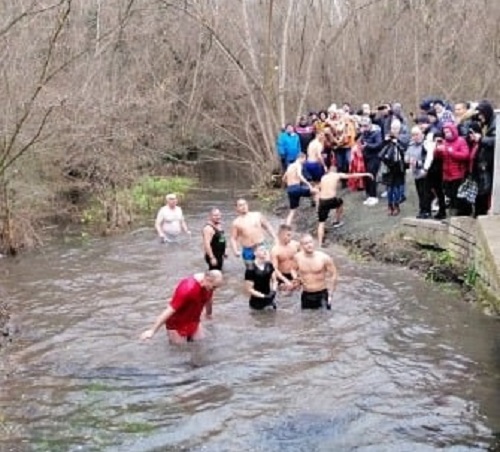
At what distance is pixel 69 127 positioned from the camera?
20547 millimetres

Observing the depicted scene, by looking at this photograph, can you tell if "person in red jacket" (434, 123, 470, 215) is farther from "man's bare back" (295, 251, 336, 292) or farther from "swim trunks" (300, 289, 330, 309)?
"swim trunks" (300, 289, 330, 309)

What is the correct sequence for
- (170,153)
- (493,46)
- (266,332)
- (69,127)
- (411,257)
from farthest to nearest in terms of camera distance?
(170,153)
(493,46)
(69,127)
(411,257)
(266,332)

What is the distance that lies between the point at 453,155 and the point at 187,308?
17.5ft

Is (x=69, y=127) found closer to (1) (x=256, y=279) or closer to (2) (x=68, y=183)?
(2) (x=68, y=183)

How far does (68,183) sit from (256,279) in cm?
1110

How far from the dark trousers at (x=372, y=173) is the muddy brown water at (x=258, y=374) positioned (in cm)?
358

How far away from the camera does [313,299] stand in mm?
12758

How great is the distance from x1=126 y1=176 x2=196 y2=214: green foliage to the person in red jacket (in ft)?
37.6

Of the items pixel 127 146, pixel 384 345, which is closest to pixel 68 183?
pixel 127 146

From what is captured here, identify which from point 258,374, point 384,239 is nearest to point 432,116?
point 384,239

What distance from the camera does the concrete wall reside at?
11.5 m

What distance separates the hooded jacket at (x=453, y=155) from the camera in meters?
13.7

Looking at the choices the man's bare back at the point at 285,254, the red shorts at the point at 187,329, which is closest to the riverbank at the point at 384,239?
the man's bare back at the point at 285,254

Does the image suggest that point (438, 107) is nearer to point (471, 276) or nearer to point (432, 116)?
point (432, 116)
